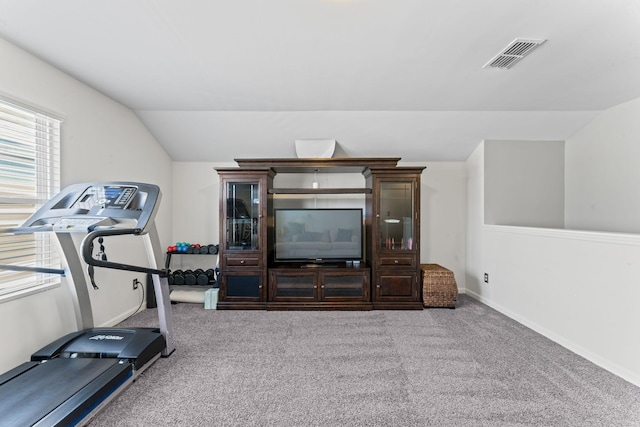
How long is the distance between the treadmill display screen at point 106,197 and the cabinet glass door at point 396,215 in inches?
104

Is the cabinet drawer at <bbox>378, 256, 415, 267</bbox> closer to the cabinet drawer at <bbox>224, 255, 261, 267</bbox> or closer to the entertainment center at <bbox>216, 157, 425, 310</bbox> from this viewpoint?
the entertainment center at <bbox>216, 157, 425, 310</bbox>

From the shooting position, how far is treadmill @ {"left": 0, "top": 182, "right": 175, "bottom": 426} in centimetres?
158

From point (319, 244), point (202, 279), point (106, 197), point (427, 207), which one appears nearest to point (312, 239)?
point (319, 244)

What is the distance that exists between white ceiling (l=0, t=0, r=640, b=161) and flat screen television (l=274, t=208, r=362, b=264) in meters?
1.02

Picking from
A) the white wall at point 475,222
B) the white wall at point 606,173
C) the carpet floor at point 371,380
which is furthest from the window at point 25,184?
the white wall at point 606,173

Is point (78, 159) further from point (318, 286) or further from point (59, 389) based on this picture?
point (318, 286)

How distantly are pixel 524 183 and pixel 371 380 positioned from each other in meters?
3.38

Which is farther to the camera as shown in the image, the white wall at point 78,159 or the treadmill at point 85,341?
the white wall at point 78,159

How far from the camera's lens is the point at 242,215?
12.2 ft

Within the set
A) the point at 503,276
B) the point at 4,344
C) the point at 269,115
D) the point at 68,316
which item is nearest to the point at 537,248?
the point at 503,276

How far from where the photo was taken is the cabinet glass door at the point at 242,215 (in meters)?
3.68

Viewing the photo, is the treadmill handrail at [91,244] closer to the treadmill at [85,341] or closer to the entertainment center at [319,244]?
the treadmill at [85,341]

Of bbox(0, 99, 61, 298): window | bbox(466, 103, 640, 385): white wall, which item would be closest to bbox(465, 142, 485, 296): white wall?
bbox(466, 103, 640, 385): white wall

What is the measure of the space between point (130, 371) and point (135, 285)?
5.67ft
